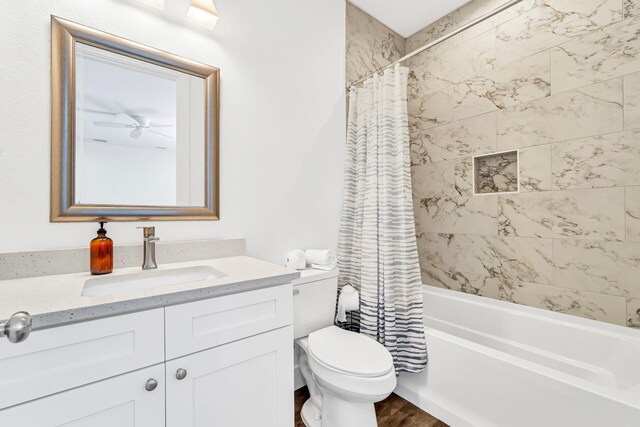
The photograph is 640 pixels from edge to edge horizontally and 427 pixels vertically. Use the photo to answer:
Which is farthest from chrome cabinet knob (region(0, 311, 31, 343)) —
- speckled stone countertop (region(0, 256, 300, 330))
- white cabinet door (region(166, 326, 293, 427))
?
white cabinet door (region(166, 326, 293, 427))

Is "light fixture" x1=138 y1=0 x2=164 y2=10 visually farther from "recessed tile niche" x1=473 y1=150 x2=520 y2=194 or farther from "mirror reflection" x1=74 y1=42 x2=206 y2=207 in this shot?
"recessed tile niche" x1=473 y1=150 x2=520 y2=194

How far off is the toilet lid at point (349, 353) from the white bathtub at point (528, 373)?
447 millimetres

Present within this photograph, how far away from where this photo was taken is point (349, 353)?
1343 millimetres

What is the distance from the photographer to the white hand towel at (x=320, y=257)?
169 centimetres

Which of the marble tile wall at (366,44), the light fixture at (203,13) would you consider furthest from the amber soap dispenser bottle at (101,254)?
the marble tile wall at (366,44)

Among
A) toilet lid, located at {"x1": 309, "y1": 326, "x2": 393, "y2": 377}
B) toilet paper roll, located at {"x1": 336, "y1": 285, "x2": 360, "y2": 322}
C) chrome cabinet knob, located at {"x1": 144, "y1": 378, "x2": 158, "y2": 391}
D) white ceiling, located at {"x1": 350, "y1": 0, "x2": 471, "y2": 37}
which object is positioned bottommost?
toilet lid, located at {"x1": 309, "y1": 326, "x2": 393, "y2": 377}

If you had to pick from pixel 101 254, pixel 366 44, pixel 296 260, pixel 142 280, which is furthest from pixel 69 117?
pixel 366 44

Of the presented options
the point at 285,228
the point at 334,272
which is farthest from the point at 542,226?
the point at 285,228

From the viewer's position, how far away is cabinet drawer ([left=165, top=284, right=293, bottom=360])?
0.86 meters

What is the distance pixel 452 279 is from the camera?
2.33 m

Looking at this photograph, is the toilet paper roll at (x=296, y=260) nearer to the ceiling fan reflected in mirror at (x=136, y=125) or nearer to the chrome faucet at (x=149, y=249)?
the chrome faucet at (x=149, y=249)

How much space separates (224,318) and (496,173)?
6.88 feet

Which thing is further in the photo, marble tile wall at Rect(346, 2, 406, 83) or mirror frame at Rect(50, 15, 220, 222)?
marble tile wall at Rect(346, 2, 406, 83)

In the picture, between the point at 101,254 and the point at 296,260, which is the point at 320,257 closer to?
the point at 296,260
